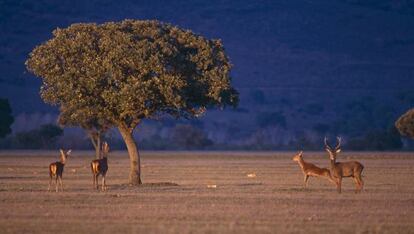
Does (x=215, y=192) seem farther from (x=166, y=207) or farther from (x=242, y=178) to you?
(x=242, y=178)

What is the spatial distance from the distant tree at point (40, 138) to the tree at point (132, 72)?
69685 mm

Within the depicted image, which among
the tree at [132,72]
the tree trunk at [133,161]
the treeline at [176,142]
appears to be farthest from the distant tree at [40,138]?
the tree at [132,72]

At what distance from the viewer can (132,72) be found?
45.6 meters

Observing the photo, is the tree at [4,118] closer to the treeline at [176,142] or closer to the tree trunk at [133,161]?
the treeline at [176,142]

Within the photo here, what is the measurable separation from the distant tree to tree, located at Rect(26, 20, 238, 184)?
6969cm

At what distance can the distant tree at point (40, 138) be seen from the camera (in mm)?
116812

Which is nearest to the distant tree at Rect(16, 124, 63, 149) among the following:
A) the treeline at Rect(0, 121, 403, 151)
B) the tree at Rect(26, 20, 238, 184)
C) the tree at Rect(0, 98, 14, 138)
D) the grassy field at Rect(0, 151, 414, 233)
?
the treeline at Rect(0, 121, 403, 151)

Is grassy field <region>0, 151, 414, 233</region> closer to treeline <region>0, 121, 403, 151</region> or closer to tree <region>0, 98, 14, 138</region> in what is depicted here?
tree <region>0, 98, 14, 138</region>

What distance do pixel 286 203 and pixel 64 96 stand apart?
1274 centimetres

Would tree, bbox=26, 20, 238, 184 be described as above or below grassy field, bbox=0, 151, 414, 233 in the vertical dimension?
above

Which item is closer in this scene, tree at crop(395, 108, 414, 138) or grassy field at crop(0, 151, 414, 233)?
grassy field at crop(0, 151, 414, 233)

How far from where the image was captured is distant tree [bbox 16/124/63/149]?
116812 millimetres

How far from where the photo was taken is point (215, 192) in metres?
42.4

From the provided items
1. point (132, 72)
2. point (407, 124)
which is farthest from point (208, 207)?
point (407, 124)
